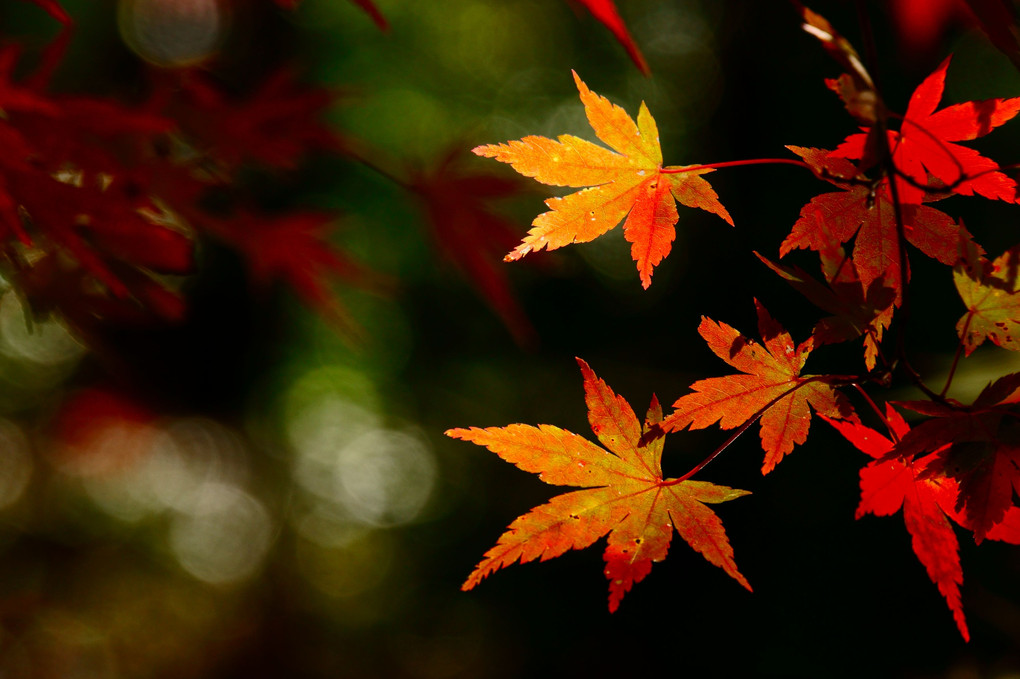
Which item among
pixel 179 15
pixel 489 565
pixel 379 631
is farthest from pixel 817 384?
pixel 179 15

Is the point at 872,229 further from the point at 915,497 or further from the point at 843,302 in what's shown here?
the point at 915,497

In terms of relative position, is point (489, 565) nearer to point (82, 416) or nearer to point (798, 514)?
point (798, 514)

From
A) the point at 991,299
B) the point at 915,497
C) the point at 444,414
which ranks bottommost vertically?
the point at 444,414

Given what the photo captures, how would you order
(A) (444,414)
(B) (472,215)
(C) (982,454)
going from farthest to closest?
1. (A) (444,414)
2. (B) (472,215)
3. (C) (982,454)

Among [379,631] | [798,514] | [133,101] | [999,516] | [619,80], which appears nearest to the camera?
[999,516]

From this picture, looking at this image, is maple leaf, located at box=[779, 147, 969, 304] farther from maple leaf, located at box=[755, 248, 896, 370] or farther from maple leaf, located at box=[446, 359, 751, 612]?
maple leaf, located at box=[446, 359, 751, 612]

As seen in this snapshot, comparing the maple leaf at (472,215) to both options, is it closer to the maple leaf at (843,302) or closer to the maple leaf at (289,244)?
the maple leaf at (289,244)

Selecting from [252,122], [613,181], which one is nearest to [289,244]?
[252,122]
